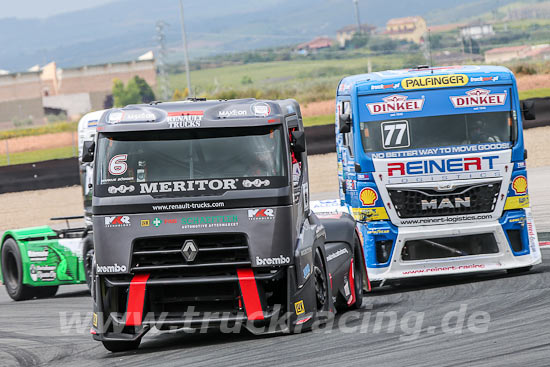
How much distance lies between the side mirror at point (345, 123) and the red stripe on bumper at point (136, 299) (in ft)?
15.4

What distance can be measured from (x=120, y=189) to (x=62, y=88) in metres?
143

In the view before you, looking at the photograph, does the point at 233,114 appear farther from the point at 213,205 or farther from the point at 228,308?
the point at 228,308

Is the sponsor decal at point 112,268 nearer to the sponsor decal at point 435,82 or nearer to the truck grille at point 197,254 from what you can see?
the truck grille at point 197,254

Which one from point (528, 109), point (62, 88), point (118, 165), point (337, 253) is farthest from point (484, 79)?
point (62, 88)

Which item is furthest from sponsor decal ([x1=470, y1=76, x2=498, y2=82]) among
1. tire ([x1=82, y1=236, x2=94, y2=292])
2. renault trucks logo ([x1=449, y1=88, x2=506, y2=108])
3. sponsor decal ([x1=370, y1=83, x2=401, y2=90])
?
tire ([x1=82, y1=236, x2=94, y2=292])

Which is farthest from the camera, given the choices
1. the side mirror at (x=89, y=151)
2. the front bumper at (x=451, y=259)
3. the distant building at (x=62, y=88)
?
the distant building at (x=62, y=88)

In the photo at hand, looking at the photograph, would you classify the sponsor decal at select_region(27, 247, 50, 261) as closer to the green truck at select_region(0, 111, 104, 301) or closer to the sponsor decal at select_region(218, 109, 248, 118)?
the green truck at select_region(0, 111, 104, 301)

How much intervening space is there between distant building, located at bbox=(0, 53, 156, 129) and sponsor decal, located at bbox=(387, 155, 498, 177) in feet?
406

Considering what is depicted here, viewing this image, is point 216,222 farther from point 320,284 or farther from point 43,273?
point 43,273

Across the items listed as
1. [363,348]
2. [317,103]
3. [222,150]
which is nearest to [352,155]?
[222,150]

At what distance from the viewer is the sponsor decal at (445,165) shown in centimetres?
1326

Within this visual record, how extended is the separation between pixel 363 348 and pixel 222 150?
2.27 m

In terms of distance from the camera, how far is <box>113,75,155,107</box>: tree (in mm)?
132250

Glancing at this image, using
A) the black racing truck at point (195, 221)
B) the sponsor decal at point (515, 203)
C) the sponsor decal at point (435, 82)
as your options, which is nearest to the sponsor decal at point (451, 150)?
the sponsor decal at point (515, 203)
